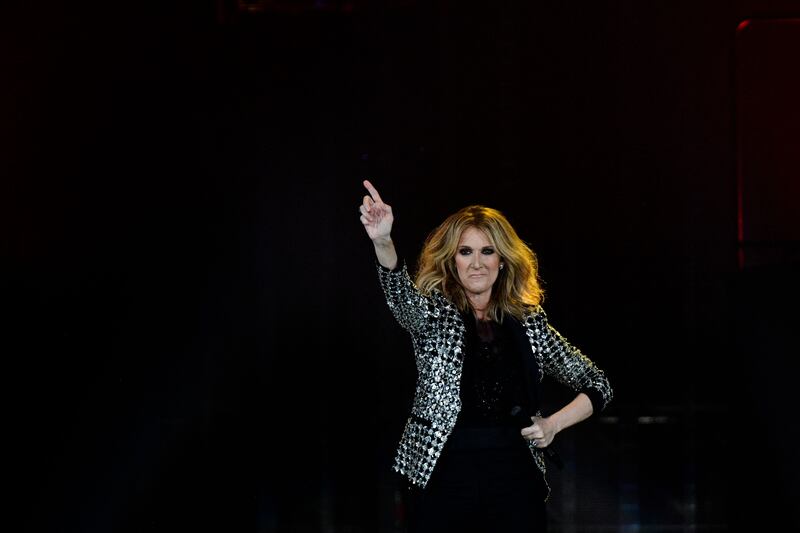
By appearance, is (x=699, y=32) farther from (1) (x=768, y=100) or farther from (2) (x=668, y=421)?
(2) (x=668, y=421)

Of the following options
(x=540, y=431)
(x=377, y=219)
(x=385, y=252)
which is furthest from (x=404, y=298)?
(x=540, y=431)

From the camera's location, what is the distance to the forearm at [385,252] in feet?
10.3

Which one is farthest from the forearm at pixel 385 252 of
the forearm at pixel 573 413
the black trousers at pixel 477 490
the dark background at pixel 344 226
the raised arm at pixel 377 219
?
the dark background at pixel 344 226

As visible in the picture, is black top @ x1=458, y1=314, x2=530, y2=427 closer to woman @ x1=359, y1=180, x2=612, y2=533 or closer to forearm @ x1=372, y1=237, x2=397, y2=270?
woman @ x1=359, y1=180, x2=612, y2=533

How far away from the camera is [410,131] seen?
4895 mm

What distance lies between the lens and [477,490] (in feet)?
10.4

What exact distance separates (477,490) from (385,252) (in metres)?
0.78

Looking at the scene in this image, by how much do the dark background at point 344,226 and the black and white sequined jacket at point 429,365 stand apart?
61.9 inches

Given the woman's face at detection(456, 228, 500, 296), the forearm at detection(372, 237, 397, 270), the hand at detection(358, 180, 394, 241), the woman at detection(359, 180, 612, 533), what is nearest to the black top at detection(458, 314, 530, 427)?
the woman at detection(359, 180, 612, 533)

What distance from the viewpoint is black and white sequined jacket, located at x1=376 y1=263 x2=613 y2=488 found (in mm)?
3182

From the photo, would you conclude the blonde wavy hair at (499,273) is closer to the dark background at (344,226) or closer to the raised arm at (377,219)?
the raised arm at (377,219)

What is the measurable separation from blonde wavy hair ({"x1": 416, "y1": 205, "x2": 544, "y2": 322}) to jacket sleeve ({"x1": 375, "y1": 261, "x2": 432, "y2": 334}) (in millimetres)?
121

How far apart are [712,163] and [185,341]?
260 cm

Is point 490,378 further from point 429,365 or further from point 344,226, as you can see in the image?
point 344,226
